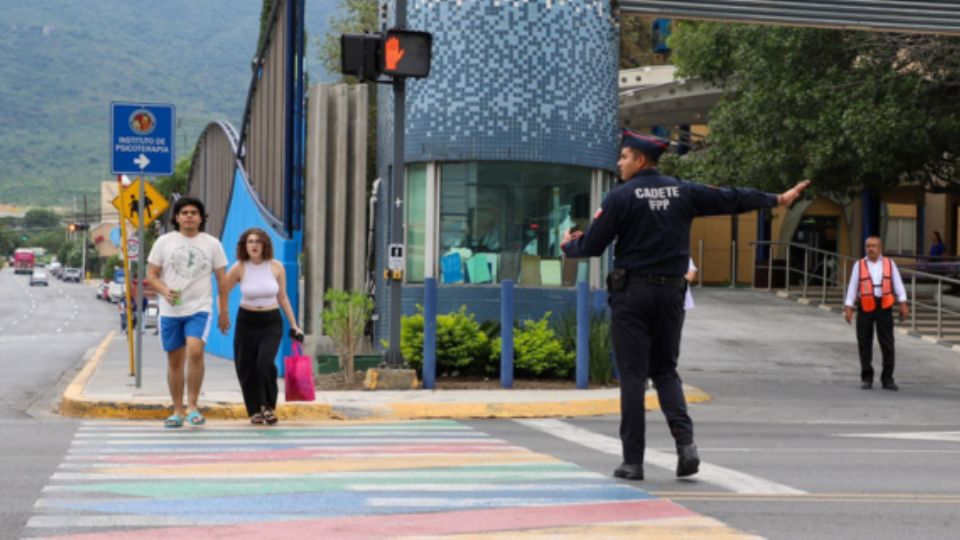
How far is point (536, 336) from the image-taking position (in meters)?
→ 17.9

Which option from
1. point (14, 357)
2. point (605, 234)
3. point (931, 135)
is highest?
point (931, 135)

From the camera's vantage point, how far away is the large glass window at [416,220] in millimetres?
19344

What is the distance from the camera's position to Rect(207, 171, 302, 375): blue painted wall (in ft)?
64.5

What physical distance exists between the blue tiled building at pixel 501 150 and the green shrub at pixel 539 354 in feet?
3.56

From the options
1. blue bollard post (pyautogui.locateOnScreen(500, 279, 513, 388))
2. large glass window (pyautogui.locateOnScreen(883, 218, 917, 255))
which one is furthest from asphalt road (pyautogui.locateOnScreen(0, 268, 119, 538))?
large glass window (pyautogui.locateOnScreen(883, 218, 917, 255))

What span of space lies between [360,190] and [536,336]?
3.96m

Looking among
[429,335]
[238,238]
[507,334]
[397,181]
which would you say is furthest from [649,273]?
[238,238]

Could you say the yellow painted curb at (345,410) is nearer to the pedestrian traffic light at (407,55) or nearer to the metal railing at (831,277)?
the pedestrian traffic light at (407,55)

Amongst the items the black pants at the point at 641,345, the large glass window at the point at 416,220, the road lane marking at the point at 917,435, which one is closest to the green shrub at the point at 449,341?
the large glass window at the point at 416,220

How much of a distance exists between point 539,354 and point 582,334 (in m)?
0.58

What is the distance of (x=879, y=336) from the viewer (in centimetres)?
1997

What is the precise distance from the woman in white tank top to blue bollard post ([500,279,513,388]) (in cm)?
395

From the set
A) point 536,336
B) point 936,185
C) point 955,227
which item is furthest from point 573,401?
point 955,227

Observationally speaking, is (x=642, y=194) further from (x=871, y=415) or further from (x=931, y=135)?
(x=931, y=135)
